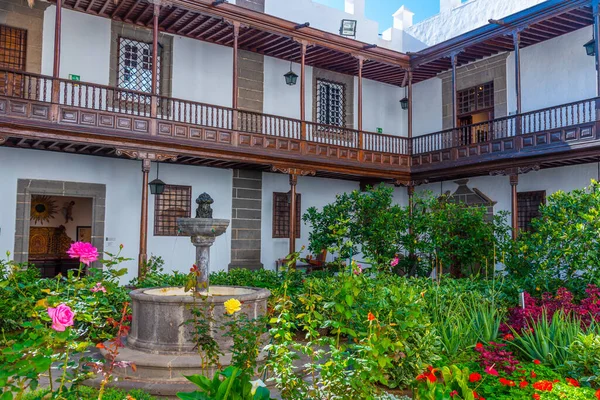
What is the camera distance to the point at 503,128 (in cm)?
1280

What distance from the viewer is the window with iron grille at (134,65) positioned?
1176 centimetres

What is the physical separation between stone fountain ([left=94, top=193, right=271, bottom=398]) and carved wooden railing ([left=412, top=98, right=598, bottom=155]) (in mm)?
8459

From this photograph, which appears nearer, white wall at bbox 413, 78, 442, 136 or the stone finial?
the stone finial

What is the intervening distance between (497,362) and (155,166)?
9677mm

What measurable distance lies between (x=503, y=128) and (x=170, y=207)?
342 inches

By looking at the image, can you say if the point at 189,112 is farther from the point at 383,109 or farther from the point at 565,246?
the point at 565,246

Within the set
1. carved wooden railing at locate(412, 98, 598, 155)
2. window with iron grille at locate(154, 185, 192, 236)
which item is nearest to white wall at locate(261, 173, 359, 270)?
window with iron grille at locate(154, 185, 192, 236)

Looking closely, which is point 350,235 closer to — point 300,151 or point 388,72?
point 300,151

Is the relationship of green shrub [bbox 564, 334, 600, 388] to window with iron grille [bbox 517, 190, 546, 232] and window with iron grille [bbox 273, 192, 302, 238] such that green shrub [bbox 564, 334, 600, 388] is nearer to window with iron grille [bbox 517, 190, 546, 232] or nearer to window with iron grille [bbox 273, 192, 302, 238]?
window with iron grille [bbox 517, 190, 546, 232]

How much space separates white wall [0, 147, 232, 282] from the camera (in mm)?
10438

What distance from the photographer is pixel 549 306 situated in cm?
592

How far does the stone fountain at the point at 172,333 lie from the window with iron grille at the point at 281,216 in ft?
25.4

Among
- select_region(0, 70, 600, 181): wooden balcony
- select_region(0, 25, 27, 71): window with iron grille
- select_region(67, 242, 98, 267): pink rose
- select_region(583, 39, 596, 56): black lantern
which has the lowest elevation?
select_region(67, 242, 98, 267): pink rose

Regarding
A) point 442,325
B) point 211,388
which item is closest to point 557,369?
point 442,325
